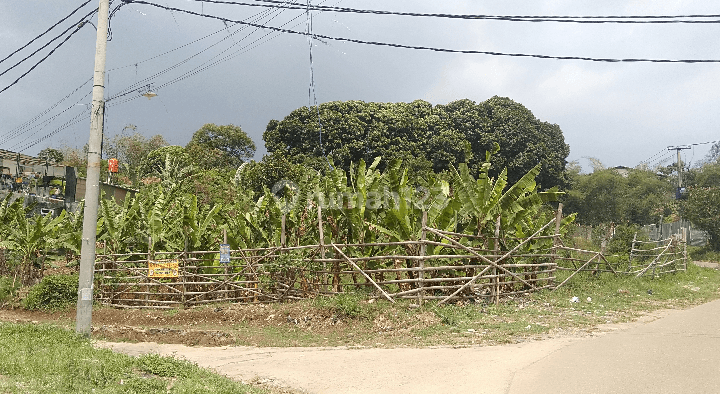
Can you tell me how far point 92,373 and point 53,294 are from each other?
9.22 metres

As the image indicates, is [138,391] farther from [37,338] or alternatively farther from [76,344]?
[37,338]

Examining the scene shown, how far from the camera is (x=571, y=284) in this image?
1482cm

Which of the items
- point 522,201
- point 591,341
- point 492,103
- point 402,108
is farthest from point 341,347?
point 492,103

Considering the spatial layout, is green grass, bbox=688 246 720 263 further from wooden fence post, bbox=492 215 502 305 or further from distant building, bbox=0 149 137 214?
distant building, bbox=0 149 137 214

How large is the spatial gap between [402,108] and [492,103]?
6481 millimetres

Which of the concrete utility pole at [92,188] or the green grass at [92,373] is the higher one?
the concrete utility pole at [92,188]

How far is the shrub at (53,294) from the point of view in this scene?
44.9 ft

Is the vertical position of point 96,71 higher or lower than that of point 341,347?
higher

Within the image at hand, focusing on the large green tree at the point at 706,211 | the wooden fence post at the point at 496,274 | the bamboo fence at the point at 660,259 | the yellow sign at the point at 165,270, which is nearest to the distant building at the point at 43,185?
the yellow sign at the point at 165,270

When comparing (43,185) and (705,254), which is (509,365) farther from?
(705,254)

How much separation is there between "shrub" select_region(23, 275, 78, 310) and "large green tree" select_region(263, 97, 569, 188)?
62.4 feet

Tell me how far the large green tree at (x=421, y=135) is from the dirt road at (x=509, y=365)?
2268 cm

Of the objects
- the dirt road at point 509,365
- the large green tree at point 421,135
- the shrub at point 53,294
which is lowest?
the dirt road at point 509,365

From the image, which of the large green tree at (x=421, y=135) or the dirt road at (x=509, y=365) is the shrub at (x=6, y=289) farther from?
the large green tree at (x=421, y=135)
